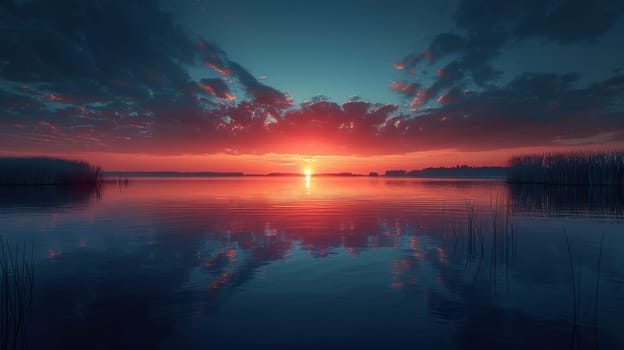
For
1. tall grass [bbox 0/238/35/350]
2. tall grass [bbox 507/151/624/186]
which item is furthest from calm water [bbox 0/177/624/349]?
tall grass [bbox 507/151/624/186]

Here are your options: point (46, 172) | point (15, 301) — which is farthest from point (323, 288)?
point (46, 172)

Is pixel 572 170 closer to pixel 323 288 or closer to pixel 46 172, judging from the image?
pixel 323 288

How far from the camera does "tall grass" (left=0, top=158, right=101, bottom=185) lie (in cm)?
5116

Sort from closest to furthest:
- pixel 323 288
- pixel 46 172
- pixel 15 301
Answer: pixel 15 301, pixel 323 288, pixel 46 172

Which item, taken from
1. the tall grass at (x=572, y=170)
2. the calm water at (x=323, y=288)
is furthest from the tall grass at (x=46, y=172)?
the tall grass at (x=572, y=170)

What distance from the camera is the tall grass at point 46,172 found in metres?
51.2

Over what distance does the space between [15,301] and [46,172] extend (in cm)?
6532

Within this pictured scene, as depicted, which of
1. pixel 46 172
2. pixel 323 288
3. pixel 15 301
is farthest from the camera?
pixel 46 172

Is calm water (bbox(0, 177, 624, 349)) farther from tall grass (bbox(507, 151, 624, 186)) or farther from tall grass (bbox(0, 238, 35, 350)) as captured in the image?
tall grass (bbox(507, 151, 624, 186))

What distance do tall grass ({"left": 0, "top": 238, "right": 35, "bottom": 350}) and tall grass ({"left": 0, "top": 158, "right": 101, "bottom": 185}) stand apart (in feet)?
186

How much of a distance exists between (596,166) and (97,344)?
2852 inches

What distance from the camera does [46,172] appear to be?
55.9 m

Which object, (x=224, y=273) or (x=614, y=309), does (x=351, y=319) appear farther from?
(x=614, y=309)

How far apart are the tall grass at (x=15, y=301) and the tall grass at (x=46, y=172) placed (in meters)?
56.6
